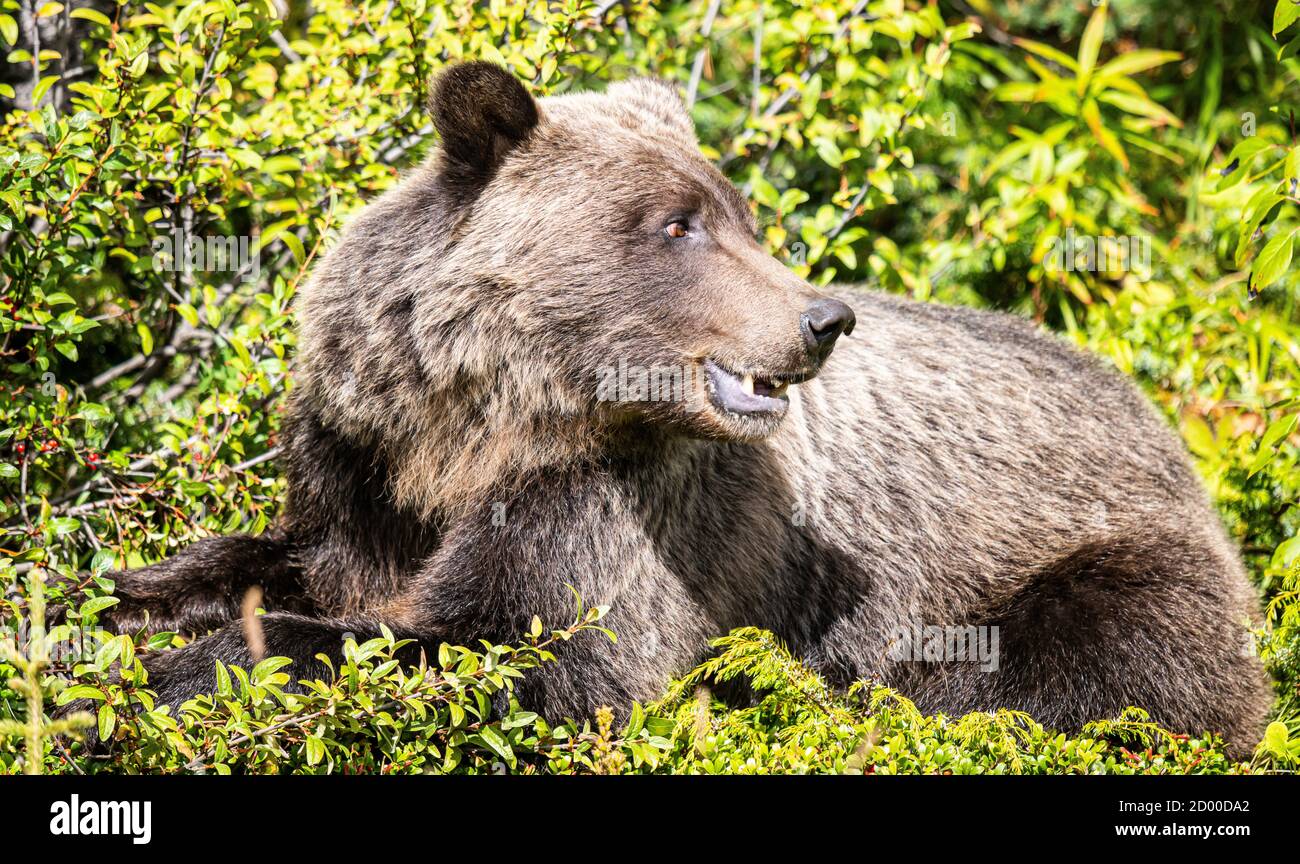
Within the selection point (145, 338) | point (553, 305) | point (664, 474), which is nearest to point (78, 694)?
point (553, 305)

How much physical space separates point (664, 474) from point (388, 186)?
1.92 metres

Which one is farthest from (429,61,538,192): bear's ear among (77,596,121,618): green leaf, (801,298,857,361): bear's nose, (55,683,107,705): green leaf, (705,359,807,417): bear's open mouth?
(55,683,107,705): green leaf

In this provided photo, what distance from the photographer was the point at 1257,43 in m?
8.84

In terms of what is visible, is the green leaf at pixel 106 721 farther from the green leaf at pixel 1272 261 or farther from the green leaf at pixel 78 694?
the green leaf at pixel 1272 261

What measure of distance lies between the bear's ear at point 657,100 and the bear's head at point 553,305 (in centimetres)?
42

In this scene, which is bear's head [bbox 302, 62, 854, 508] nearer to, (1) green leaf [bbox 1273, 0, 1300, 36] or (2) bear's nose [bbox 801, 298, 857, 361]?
(2) bear's nose [bbox 801, 298, 857, 361]

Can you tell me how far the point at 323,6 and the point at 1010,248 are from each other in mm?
4267

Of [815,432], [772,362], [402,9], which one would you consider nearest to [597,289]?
[772,362]

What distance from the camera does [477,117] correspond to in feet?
13.8

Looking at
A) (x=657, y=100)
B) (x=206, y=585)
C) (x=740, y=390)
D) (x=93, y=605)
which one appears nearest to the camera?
(x=93, y=605)

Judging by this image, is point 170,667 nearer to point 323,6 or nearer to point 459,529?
point 459,529

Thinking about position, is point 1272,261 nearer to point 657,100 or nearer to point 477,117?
point 657,100

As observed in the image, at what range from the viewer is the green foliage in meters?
3.85

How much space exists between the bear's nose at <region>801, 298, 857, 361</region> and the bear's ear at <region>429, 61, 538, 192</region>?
3.74 feet
